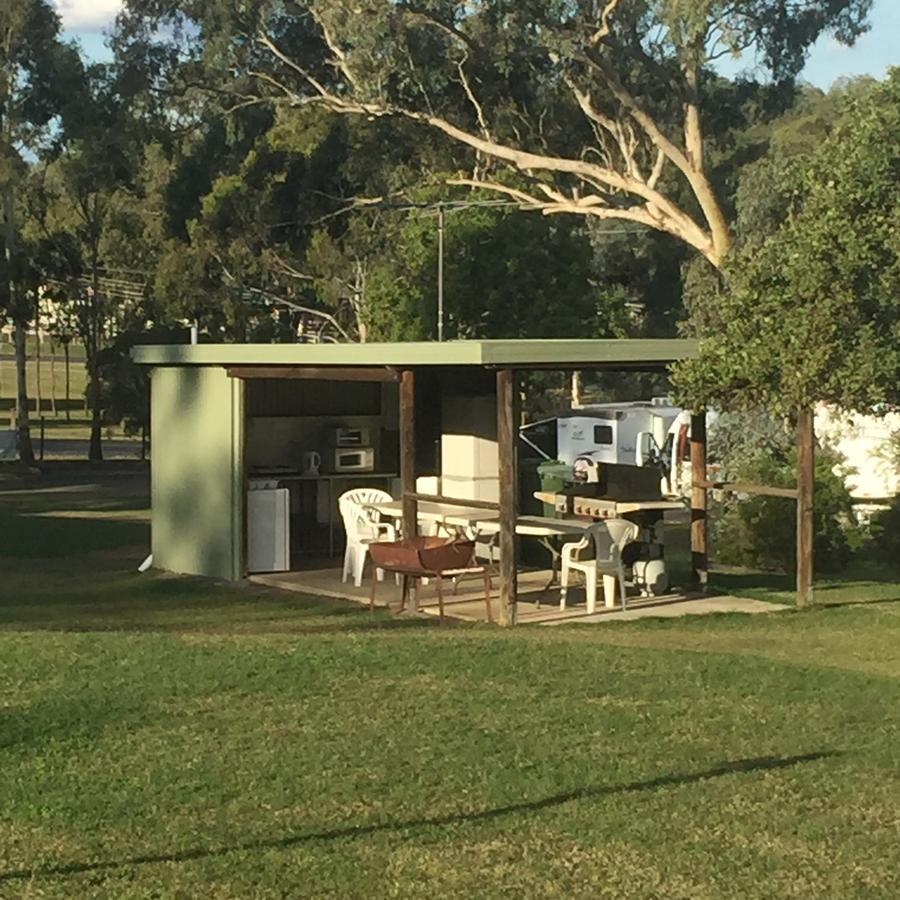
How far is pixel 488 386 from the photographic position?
56.7 feet

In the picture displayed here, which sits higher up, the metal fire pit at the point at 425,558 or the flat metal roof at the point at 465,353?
the flat metal roof at the point at 465,353

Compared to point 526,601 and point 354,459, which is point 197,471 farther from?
point 526,601

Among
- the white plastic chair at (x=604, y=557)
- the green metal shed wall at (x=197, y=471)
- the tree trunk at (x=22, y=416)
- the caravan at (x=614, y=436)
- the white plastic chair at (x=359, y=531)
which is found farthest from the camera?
the tree trunk at (x=22, y=416)

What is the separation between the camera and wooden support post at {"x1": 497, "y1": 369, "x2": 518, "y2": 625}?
505 inches

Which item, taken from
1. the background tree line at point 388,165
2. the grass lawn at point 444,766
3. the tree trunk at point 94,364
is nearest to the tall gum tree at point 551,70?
the background tree line at point 388,165

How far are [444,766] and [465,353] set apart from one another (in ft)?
19.7

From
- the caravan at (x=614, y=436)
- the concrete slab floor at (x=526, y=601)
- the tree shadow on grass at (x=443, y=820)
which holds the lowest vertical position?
the tree shadow on grass at (x=443, y=820)

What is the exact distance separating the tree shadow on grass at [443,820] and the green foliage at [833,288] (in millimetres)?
5431

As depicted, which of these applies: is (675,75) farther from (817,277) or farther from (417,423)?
(817,277)

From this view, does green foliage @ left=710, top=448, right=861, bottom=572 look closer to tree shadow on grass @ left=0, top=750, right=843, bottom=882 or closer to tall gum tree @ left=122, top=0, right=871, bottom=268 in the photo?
tall gum tree @ left=122, top=0, right=871, bottom=268

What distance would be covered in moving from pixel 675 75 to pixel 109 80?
1710 cm

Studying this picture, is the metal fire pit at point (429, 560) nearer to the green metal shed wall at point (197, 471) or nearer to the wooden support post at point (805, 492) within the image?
the wooden support post at point (805, 492)

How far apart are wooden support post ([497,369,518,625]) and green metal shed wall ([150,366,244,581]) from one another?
377 centimetres

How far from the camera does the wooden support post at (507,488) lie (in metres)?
12.8
